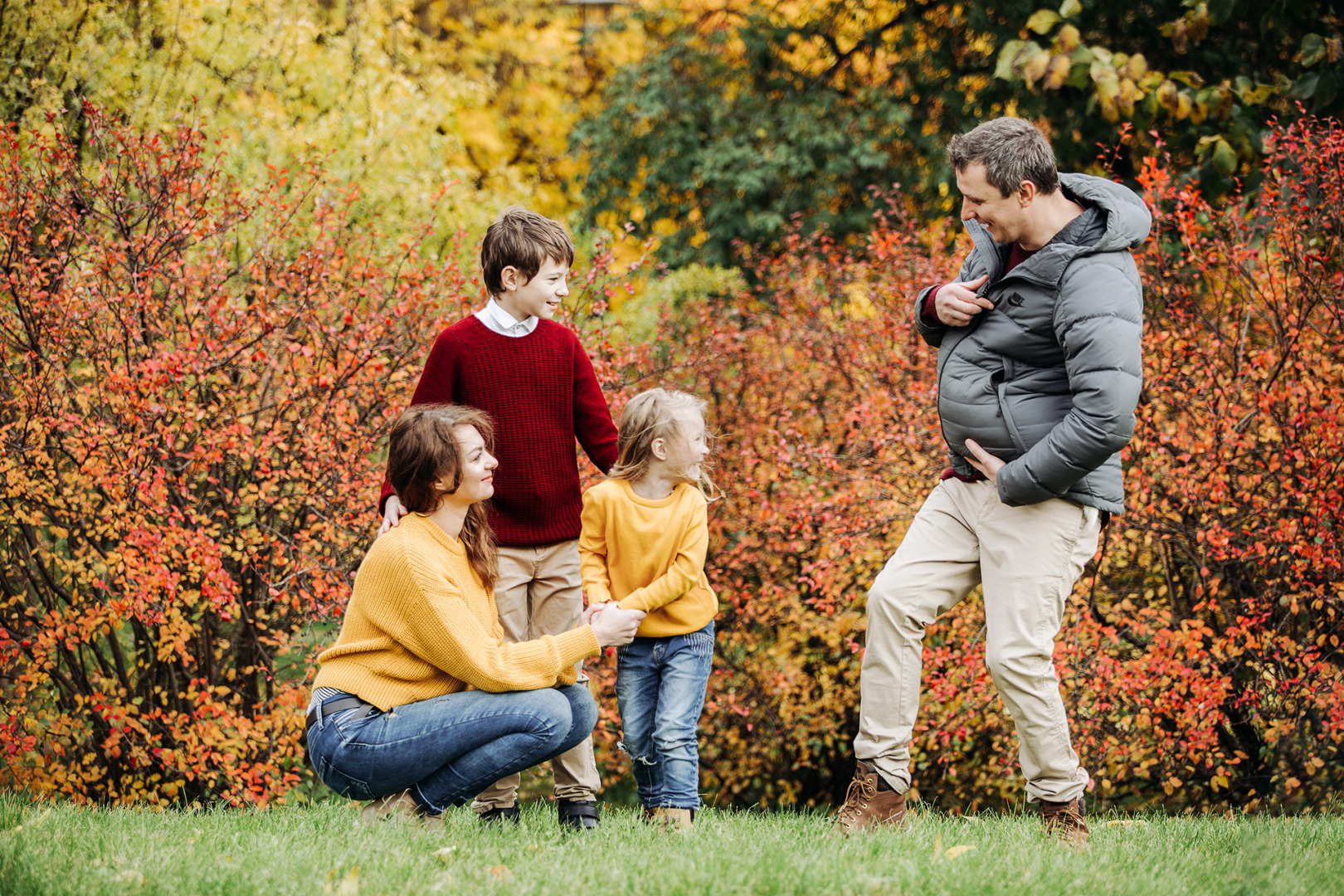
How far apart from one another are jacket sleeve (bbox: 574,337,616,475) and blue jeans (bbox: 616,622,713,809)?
2.00 ft

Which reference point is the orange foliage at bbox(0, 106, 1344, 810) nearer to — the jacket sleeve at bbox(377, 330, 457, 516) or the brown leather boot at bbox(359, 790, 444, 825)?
the jacket sleeve at bbox(377, 330, 457, 516)

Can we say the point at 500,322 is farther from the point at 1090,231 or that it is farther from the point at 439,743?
the point at 1090,231

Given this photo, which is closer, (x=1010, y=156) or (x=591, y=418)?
(x=1010, y=156)

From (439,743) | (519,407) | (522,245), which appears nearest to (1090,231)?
(522,245)

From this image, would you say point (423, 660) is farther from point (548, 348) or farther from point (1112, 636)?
point (1112, 636)

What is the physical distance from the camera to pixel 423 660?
9.78ft

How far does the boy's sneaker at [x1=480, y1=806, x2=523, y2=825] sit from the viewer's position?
327 cm

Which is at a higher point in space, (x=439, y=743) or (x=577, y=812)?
(x=439, y=743)

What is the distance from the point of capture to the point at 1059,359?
9.91 feet

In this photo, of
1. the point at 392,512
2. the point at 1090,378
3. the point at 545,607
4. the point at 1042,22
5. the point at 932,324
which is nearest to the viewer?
the point at 1090,378

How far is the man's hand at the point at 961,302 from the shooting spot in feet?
10.0

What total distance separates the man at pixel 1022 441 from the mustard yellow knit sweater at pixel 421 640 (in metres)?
0.90

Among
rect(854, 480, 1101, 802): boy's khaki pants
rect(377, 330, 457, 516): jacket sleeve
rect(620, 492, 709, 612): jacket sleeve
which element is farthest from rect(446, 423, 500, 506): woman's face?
rect(854, 480, 1101, 802): boy's khaki pants

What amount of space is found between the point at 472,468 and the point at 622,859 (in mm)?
1097
